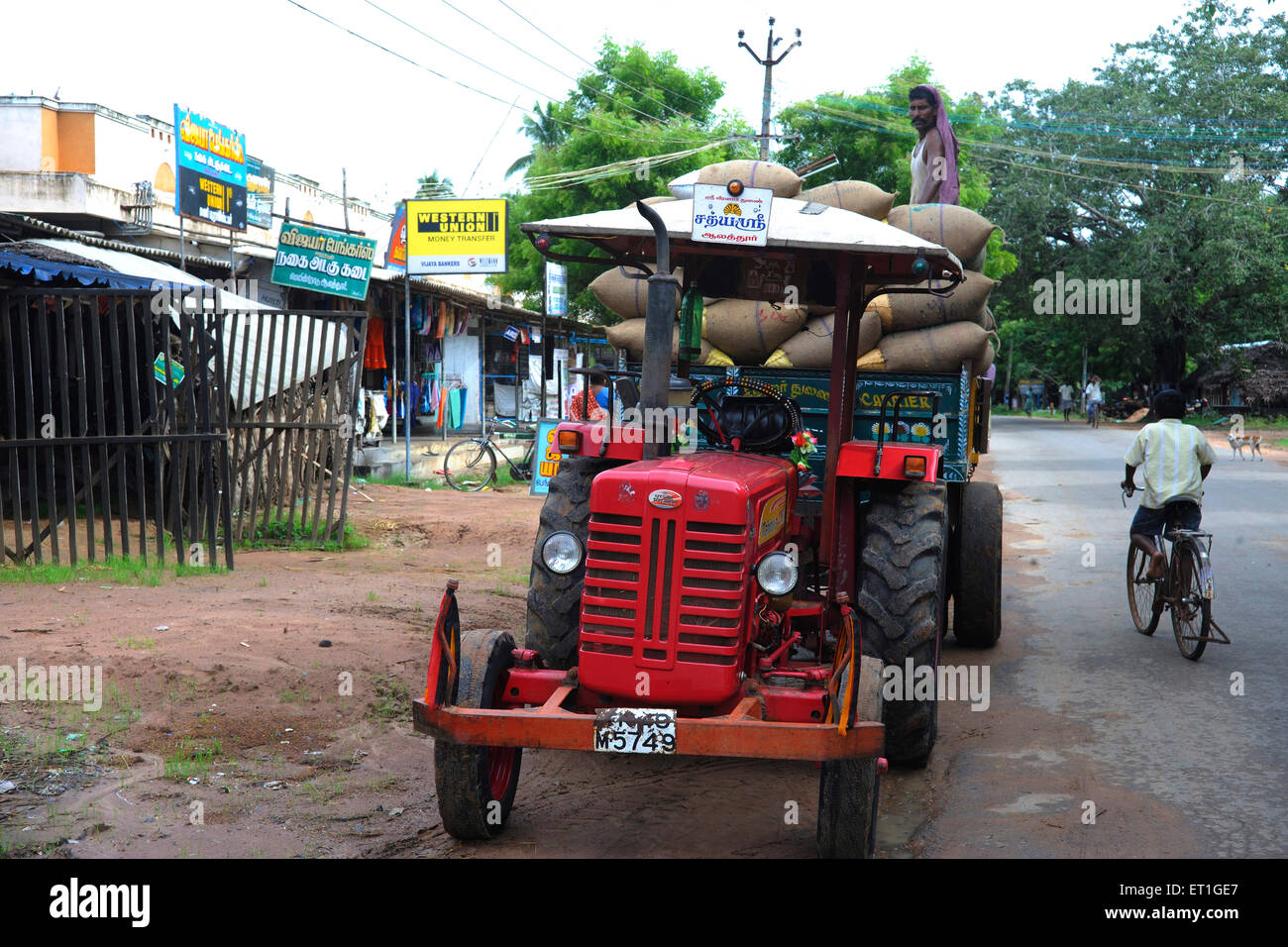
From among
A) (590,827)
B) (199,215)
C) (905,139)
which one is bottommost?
(590,827)

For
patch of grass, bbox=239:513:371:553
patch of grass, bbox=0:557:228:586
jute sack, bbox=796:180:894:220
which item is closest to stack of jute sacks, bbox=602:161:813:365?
jute sack, bbox=796:180:894:220

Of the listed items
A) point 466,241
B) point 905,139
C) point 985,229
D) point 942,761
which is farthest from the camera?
point 905,139

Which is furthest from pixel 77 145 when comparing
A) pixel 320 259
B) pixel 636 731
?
pixel 636 731

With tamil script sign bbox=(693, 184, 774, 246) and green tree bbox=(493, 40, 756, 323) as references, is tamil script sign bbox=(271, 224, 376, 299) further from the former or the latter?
tamil script sign bbox=(693, 184, 774, 246)

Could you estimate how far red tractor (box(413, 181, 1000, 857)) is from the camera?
417 cm

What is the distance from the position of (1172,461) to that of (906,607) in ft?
13.3

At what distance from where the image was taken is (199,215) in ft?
51.5

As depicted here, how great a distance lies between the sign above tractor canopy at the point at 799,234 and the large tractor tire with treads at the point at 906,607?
1200mm

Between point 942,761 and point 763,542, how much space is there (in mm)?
1784

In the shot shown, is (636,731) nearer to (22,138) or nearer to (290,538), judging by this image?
(290,538)

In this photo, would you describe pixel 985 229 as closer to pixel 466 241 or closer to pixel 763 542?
pixel 763 542

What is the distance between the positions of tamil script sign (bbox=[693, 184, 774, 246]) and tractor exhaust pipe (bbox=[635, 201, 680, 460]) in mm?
314

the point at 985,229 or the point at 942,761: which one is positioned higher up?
the point at 985,229

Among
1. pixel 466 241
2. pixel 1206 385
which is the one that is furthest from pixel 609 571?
pixel 1206 385
